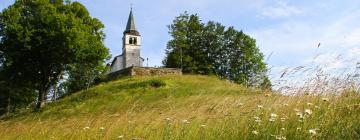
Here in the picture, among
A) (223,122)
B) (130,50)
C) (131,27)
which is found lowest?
(223,122)

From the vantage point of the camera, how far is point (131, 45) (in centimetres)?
7012

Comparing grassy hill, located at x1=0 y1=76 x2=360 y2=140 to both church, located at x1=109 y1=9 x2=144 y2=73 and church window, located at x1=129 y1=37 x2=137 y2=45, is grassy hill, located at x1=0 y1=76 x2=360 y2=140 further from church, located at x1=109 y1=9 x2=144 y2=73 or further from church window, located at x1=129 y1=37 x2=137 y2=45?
church window, located at x1=129 y1=37 x2=137 y2=45

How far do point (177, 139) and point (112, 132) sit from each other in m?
0.97

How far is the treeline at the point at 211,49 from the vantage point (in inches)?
1766

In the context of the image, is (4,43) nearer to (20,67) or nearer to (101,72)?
(20,67)

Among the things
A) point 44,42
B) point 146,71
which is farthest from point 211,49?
point 44,42

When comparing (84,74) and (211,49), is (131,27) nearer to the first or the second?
(211,49)

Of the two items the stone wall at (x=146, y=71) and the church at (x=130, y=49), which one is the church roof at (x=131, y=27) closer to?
the church at (x=130, y=49)

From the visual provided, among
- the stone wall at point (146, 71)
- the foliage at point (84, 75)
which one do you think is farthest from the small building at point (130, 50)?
the stone wall at point (146, 71)

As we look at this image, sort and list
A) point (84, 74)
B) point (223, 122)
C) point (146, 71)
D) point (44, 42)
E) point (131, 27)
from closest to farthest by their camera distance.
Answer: point (223, 122) < point (44, 42) < point (84, 74) < point (146, 71) < point (131, 27)

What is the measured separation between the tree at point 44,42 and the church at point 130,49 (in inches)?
1387

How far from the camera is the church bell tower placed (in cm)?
6856

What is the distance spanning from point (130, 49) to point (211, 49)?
79.5 feet

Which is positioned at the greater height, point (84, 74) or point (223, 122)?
point (84, 74)
